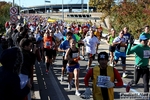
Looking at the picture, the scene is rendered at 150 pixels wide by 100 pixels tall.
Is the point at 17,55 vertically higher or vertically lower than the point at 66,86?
higher

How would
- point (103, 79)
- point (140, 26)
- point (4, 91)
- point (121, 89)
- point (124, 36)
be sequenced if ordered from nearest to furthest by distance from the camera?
point (4, 91)
point (103, 79)
point (121, 89)
point (124, 36)
point (140, 26)

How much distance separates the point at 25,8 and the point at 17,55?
7041 inches

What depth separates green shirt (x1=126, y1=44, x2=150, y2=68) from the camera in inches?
324

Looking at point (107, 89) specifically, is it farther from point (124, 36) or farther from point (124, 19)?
point (124, 19)

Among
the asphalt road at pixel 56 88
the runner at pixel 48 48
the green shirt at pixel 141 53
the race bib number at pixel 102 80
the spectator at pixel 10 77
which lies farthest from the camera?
the runner at pixel 48 48

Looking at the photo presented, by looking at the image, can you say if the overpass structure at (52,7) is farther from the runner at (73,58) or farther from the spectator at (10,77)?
the spectator at (10,77)

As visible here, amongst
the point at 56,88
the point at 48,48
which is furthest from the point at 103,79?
the point at 48,48

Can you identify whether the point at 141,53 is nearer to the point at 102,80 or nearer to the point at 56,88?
the point at 56,88

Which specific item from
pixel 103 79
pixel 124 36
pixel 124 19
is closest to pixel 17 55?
pixel 103 79

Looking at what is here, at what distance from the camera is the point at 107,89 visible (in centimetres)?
533

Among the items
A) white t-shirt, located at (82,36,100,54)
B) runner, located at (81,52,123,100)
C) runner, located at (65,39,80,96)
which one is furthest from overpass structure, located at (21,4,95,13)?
runner, located at (81,52,123,100)

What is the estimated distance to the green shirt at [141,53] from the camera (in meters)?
8.23

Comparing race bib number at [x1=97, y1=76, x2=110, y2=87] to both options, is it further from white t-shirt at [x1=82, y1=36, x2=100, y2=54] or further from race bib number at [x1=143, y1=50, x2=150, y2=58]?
white t-shirt at [x1=82, y1=36, x2=100, y2=54]

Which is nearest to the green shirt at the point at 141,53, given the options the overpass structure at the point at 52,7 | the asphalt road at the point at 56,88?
the asphalt road at the point at 56,88
